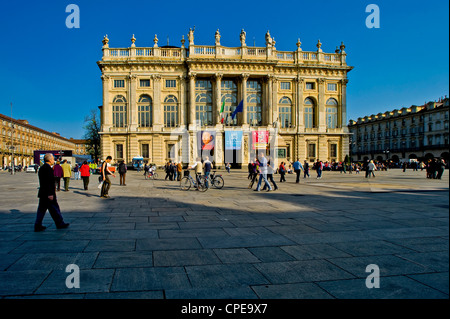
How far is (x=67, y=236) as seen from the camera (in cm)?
557

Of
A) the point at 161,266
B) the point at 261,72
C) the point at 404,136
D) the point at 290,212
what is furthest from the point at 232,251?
the point at 404,136

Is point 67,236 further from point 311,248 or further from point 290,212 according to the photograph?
point 290,212

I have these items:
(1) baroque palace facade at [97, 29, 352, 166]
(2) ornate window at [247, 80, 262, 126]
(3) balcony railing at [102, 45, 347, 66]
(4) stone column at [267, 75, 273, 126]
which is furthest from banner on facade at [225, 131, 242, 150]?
(3) balcony railing at [102, 45, 347, 66]

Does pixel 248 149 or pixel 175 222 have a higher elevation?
pixel 248 149

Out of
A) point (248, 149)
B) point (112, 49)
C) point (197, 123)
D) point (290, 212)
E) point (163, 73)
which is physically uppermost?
point (112, 49)

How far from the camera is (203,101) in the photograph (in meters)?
45.2

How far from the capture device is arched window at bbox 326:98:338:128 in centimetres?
4847

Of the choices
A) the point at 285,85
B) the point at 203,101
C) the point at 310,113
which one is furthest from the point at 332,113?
the point at 203,101

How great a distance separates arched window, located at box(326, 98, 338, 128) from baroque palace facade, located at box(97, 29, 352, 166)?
10.5ft

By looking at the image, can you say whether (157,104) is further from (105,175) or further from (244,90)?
(105,175)

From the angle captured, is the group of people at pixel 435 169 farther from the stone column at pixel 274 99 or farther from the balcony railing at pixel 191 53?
the balcony railing at pixel 191 53

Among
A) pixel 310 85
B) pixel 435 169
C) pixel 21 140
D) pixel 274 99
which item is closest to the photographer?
pixel 435 169

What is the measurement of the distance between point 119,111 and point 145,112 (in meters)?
4.08
